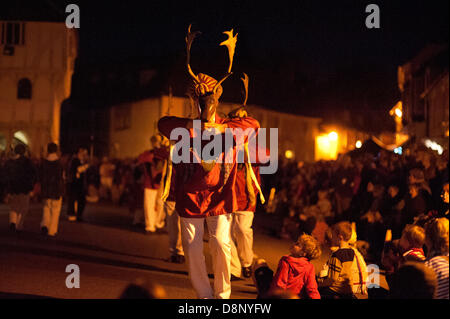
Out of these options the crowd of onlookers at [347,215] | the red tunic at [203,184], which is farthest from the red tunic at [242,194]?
the red tunic at [203,184]

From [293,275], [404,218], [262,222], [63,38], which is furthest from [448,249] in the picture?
[63,38]

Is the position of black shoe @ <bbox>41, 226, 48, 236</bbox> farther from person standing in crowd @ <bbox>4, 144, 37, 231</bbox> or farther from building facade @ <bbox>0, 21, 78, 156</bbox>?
building facade @ <bbox>0, 21, 78, 156</bbox>

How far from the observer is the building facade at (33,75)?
35.3 metres

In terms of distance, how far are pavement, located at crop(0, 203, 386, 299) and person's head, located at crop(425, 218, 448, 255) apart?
106 inches

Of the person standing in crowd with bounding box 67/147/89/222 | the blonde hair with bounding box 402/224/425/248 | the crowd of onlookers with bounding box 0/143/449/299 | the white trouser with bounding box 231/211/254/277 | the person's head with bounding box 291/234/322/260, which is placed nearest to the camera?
the crowd of onlookers with bounding box 0/143/449/299

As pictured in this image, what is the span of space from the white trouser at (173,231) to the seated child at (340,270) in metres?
3.69

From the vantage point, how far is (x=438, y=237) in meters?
5.19

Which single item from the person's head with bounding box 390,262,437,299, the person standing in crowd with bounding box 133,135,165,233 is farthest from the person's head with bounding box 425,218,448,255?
the person standing in crowd with bounding box 133,135,165,233

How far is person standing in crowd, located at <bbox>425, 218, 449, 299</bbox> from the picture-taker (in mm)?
4922

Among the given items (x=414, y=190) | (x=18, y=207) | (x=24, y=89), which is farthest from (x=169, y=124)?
(x=24, y=89)

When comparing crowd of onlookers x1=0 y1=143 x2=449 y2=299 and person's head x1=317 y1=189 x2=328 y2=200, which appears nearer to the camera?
crowd of onlookers x1=0 y1=143 x2=449 y2=299

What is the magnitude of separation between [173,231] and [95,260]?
126 cm

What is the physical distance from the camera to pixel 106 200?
86.1 ft

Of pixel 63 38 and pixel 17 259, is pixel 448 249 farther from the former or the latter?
pixel 63 38
